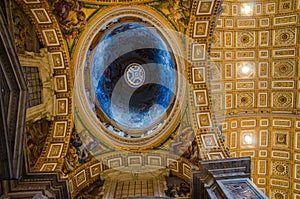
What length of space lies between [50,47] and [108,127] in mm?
4089

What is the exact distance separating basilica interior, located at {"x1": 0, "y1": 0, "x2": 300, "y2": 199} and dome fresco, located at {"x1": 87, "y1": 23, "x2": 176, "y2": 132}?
118 mm

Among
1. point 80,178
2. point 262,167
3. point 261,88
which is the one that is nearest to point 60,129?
point 80,178

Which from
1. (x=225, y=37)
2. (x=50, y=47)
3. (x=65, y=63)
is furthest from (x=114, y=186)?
(x=225, y=37)

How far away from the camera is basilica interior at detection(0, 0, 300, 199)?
10.4 metres

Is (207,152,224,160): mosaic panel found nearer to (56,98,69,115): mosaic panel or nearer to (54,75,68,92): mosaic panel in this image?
(56,98,69,115): mosaic panel

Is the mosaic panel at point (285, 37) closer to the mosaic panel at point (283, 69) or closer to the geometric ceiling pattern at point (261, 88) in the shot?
the geometric ceiling pattern at point (261, 88)

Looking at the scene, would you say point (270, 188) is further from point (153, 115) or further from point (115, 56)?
point (115, 56)

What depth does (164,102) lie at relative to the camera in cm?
1427

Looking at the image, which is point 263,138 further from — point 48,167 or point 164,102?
point 48,167

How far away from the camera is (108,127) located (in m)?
13.1

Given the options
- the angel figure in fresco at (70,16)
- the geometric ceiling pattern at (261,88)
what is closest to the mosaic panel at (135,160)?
the geometric ceiling pattern at (261,88)

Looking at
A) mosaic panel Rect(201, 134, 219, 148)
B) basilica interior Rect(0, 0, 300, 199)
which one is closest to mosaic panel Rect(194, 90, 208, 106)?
basilica interior Rect(0, 0, 300, 199)

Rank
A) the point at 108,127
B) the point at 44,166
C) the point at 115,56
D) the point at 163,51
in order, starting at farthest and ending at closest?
the point at 115,56 < the point at 163,51 < the point at 108,127 < the point at 44,166

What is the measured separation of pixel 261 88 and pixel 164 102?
4556mm
